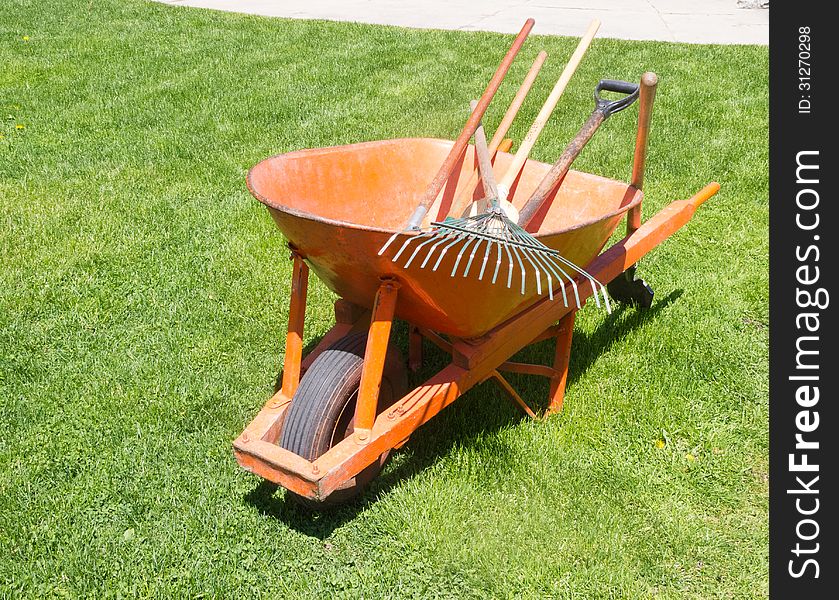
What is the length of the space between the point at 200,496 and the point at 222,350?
2.96 feet

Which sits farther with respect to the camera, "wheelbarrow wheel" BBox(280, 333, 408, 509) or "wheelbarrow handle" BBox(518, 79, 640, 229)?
"wheelbarrow handle" BBox(518, 79, 640, 229)

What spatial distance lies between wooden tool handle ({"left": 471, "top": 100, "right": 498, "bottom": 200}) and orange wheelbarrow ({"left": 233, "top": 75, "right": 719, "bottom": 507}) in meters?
0.21

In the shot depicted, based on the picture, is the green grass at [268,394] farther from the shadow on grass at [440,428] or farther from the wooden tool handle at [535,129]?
the wooden tool handle at [535,129]

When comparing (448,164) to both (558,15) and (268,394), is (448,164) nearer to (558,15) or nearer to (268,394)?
(268,394)

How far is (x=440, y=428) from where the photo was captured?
3.00m

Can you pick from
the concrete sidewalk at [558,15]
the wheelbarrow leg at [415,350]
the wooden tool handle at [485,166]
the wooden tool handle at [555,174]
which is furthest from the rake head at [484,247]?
the concrete sidewalk at [558,15]

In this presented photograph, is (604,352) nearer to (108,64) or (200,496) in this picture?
(200,496)

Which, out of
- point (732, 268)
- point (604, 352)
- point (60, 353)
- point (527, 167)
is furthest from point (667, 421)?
point (60, 353)

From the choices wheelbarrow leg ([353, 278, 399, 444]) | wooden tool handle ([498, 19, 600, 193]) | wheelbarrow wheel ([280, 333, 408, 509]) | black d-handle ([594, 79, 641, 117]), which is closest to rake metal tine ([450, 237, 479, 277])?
wheelbarrow leg ([353, 278, 399, 444])

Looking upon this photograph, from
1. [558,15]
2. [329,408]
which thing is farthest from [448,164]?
[558,15]

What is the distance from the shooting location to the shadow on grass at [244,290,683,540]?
2643 millimetres

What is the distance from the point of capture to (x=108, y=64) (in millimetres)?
7434

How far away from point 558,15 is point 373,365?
8344 millimetres

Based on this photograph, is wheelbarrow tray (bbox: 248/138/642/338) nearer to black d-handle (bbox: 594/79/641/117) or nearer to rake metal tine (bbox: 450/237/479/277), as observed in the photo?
rake metal tine (bbox: 450/237/479/277)
